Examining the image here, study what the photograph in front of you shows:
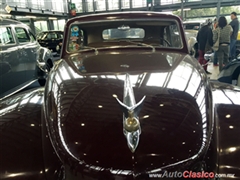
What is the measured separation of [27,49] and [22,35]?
0.41m

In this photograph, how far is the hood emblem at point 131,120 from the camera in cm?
142

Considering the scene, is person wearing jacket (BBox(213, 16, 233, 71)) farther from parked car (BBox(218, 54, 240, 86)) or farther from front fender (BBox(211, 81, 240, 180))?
front fender (BBox(211, 81, 240, 180))

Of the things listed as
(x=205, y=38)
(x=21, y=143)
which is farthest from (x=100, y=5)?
(x=21, y=143)

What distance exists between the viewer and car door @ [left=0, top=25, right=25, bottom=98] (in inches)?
190

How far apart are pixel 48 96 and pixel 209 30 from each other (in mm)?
6634

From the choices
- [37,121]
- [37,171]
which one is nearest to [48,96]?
[37,121]

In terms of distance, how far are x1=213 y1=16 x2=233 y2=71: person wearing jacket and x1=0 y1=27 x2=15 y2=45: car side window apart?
5.83 meters

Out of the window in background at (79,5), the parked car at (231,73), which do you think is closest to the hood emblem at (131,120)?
the parked car at (231,73)

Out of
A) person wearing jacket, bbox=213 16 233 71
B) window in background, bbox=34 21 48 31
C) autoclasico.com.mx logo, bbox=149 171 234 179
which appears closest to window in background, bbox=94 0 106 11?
window in background, bbox=34 21 48 31

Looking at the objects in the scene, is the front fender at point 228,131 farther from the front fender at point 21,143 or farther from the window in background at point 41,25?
the window in background at point 41,25

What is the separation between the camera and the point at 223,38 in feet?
24.0

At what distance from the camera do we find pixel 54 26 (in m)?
24.6

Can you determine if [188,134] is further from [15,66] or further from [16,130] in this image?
[15,66]

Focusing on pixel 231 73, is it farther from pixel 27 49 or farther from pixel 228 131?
pixel 27 49
